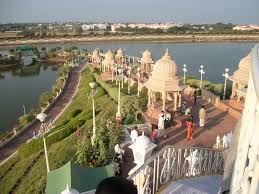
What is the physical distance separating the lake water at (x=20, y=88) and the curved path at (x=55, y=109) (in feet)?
9.34

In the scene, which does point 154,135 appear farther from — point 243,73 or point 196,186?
point 243,73

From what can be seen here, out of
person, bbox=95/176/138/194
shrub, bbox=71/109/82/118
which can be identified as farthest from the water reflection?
person, bbox=95/176/138/194

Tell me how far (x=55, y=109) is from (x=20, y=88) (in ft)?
45.5

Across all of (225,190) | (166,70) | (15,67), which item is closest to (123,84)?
(166,70)

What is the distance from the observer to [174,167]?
23.2ft

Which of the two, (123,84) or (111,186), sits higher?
(111,186)

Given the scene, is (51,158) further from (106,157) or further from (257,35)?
(257,35)

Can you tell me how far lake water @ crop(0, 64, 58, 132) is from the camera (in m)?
24.8

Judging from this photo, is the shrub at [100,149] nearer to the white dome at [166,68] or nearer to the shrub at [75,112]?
the white dome at [166,68]

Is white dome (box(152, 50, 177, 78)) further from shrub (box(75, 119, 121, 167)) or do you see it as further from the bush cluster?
the bush cluster

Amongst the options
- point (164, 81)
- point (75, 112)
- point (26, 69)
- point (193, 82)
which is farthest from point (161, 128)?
point (26, 69)

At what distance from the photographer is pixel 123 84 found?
24.0 m

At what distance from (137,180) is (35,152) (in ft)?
32.3

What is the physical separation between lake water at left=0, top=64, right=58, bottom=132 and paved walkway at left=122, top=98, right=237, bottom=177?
12.9 m
